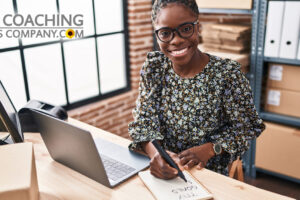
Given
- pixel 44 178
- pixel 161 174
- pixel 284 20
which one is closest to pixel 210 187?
pixel 161 174

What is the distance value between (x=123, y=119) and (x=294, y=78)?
4.85ft

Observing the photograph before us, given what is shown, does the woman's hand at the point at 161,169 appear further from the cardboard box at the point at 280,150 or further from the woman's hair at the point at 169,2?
the cardboard box at the point at 280,150

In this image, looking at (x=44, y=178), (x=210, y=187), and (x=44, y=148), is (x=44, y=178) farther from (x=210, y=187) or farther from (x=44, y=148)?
(x=210, y=187)

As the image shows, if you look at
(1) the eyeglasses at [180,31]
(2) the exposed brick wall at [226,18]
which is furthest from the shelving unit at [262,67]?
(1) the eyeglasses at [180,31]

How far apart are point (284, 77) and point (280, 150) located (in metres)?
0.57

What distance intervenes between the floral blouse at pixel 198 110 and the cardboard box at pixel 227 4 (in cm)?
116

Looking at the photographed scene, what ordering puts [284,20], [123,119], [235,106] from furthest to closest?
[123,119] → [284,20] → [235,106]

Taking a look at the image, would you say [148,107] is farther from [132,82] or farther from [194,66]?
[132,82]

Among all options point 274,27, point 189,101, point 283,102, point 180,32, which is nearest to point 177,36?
point 180,32

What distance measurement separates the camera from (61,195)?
3.82 ft

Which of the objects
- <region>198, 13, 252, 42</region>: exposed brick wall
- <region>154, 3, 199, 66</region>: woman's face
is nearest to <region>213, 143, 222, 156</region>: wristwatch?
<region>154, 3, 199, 66</region>: woman's face

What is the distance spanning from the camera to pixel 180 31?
4.31 feet

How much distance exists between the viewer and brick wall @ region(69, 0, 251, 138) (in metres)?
2.78

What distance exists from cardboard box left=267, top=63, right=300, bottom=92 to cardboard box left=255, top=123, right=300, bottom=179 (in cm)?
32
